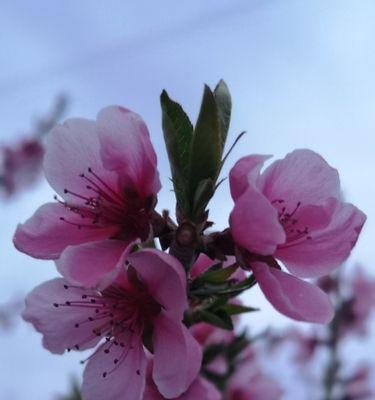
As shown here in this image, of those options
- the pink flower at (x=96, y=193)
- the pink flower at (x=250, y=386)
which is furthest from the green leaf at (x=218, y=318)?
the pink flower at (x=250, y=386)

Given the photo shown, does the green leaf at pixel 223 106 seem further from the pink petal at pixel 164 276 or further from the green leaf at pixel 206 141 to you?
the pink petal at pixel 164 276

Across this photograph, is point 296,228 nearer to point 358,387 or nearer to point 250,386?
point 250,386

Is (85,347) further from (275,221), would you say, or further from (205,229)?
(275,221)

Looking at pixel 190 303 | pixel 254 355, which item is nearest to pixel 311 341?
pixel 254 355

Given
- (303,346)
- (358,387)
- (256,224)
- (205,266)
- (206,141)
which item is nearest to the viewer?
(256,224)

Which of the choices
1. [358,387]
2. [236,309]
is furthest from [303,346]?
[236,309]
